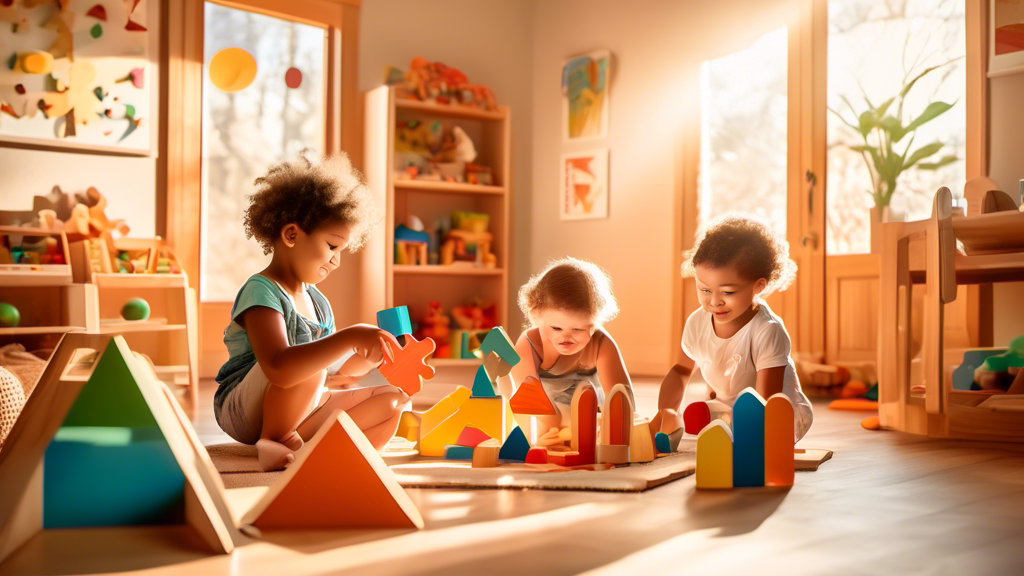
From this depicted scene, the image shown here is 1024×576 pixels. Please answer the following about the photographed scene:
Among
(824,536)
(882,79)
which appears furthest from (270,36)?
(824,536)

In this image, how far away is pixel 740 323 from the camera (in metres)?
1.98

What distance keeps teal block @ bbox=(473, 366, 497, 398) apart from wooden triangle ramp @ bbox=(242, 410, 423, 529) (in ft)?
2.21

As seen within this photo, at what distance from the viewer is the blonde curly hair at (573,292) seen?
186 centimetres

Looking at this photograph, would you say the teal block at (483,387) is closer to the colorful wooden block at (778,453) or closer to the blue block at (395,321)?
the blue block at (395,321)

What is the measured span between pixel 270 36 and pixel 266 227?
9.84 feet

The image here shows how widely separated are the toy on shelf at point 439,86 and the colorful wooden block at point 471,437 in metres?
3.05

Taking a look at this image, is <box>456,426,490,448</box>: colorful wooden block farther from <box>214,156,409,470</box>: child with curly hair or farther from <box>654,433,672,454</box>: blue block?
<box>654,433,672,454</box>: blue block

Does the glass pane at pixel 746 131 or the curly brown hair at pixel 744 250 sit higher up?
the glass pane at pixel 746 131

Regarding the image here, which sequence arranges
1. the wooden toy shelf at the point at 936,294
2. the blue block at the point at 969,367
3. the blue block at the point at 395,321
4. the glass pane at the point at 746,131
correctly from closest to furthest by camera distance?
the blue block at the point at 395,321
the wooden toy shelf at the point at 936,294
the blue block at the point at 969,367
the glass pane at the point at 746,131

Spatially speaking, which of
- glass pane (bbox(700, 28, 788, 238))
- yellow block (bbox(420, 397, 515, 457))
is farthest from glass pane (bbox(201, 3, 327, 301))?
yellow block (bbox(420, 397, 515, 457))

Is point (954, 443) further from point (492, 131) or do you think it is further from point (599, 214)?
point (492, 131)

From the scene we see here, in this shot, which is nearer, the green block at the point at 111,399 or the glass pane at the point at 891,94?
the green block at the point at 111,399

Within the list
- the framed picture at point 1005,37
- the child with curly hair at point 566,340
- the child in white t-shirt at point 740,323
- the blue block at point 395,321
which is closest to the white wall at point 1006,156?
the framed picture at point 1005,37

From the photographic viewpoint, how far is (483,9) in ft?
16.6
